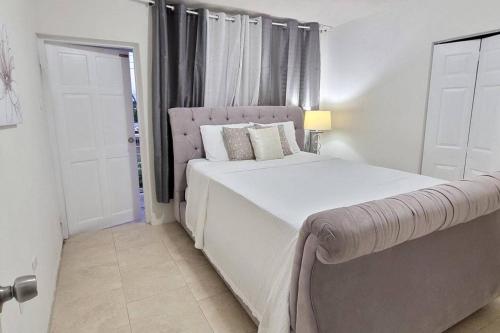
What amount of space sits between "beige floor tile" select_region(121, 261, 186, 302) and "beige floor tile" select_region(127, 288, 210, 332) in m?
0.07

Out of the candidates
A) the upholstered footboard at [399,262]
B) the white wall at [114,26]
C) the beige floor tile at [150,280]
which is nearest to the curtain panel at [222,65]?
the white wall at [114,26]

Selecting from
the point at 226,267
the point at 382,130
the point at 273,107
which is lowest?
the point at 226,267

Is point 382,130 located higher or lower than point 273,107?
lower

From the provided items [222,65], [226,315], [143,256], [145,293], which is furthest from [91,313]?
[222,65]

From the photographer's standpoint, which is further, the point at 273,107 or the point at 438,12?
the point at 273,107

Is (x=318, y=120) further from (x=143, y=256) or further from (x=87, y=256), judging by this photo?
(x=87, y=256)

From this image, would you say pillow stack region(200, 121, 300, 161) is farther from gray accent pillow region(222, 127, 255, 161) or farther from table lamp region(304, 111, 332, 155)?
table lamp region(304, 111, 332, 155)

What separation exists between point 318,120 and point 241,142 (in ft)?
4.16

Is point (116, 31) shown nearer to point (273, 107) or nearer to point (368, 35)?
point (273, 107)

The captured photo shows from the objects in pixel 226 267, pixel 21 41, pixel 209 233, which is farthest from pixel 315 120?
pixel 21 41

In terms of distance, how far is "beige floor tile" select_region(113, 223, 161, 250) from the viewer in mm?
2777

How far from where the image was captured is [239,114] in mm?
3303

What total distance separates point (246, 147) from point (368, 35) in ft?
6.76

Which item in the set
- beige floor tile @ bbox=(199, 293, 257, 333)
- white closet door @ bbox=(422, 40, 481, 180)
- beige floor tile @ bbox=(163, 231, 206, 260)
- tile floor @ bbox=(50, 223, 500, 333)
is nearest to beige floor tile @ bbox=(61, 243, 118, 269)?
tile floor @ bbox=(50, 223, 500, 333)
